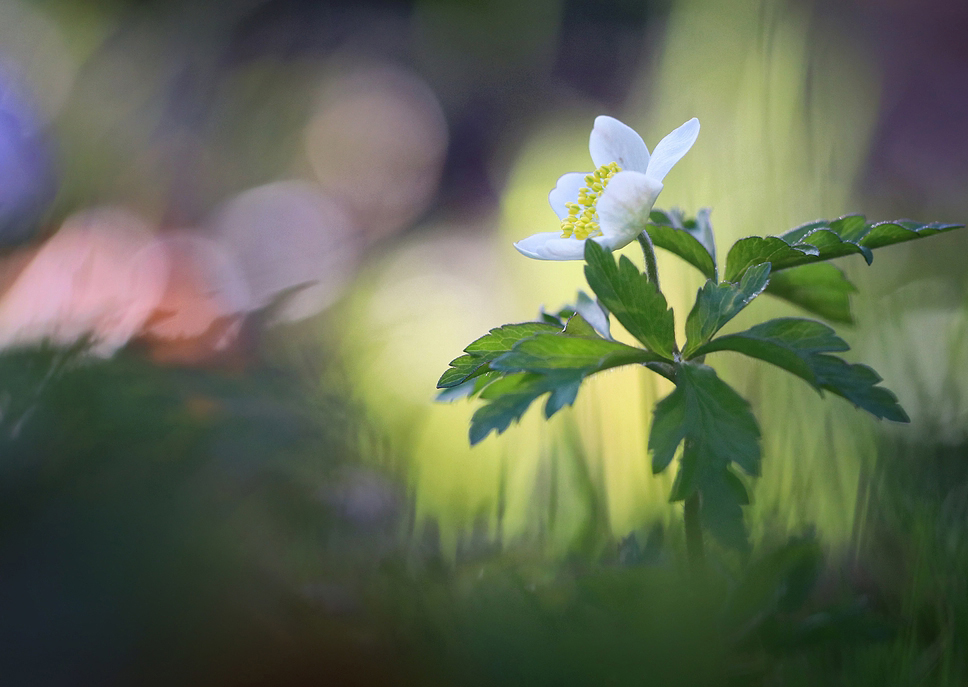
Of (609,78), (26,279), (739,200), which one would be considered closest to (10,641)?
(26,279)

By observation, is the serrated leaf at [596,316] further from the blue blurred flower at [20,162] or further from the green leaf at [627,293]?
the blue blurred flower at [20,162]

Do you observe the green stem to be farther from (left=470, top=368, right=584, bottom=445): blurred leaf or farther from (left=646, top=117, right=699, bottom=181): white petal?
(left=646, top=117, right=699, bottom=181): white petal

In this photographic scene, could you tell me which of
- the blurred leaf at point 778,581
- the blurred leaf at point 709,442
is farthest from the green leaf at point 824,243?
the blurred leaf at point 778,581

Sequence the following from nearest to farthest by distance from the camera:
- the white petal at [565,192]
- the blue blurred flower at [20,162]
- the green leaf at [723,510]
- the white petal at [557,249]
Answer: the green leaf at [723,510], the white petal at [557,249], the white petal at [565,192], the blue blurred flower at [20,162]

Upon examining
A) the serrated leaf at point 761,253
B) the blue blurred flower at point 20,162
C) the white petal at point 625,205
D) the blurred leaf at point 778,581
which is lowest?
the blurred leaf at point 778,581

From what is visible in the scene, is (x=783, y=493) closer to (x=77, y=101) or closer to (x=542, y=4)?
(x=77, y=101)

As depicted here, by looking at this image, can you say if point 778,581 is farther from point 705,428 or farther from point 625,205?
point 625,205

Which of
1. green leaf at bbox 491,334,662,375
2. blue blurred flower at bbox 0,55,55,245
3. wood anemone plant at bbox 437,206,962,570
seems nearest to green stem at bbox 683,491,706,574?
wood anemone plant at bbox 437,206,962,570
